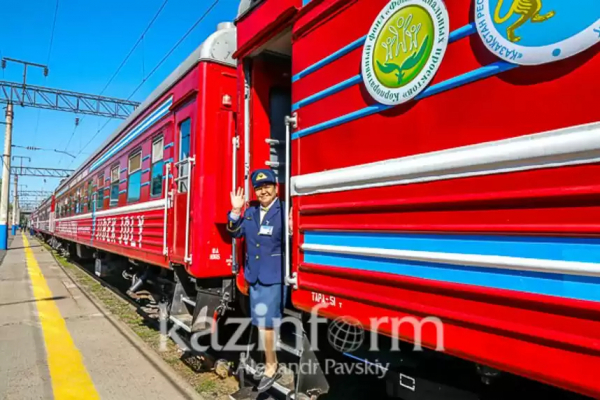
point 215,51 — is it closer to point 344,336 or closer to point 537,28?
point 344,336

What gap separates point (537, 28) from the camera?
153 centimetres

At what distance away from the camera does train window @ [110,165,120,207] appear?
7877 millimetres

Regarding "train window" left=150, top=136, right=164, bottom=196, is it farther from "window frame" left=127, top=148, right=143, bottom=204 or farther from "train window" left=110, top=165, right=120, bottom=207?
"train window" left=110, top=165, right=120, bottom=207

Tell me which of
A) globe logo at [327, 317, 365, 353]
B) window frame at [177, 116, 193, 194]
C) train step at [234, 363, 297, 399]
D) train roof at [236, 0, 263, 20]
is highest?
train roof at [236, 0, 263, 20]

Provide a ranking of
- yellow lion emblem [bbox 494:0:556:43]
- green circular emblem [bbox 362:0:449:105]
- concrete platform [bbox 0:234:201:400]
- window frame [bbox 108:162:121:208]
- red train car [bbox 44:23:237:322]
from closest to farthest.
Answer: yellow lion emblem [bbox 494:0:556:43], green circular emblem [bbox 362:0:449:105], concrete platform [bbox 0:234:201:400], red train car [bbox 44:23:237:322], window frame [bbox 108:162:121:208]

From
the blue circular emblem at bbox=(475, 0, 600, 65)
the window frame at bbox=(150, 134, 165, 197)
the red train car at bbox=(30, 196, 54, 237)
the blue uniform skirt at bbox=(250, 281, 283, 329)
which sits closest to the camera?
the blue circular emblem at bbox=(475, 0, 600, 65)

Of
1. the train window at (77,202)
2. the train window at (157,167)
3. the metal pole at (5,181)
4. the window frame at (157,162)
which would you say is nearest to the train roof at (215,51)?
the window frame at (157,162)

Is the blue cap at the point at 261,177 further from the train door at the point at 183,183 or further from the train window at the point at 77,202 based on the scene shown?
the train window at the point at 77,202

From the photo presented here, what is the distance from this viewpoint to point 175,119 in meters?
5.12

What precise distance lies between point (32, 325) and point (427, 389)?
638 cm

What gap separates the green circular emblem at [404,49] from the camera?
1.95m

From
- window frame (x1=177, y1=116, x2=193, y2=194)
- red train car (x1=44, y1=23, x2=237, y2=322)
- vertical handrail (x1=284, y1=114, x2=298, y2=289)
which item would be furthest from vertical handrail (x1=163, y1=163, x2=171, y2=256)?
vertical handrail (x1=284, y1=114, x2=298, y2=289)

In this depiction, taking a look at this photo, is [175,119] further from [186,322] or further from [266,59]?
[186,322]

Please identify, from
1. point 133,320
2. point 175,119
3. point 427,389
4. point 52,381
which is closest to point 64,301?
point 133,320
